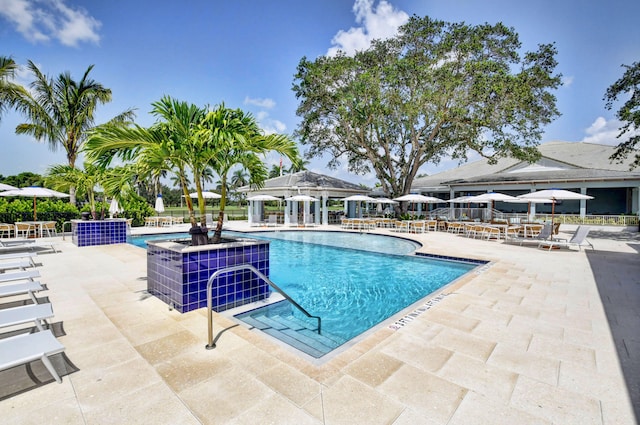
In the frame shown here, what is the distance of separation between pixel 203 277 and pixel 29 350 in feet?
7.63

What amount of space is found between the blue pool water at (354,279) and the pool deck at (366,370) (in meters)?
1.27

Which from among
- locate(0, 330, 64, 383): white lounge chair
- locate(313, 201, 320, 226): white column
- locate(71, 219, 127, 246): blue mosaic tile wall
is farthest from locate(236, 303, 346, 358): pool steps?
locate(313, 201, 320, 226): white column

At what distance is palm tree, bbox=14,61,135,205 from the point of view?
51.9 ft

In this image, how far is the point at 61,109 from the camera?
16234mm

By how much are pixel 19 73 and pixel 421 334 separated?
64.4 ft

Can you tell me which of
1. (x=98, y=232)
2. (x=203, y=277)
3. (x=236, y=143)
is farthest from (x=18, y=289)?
(x=98, y=232)

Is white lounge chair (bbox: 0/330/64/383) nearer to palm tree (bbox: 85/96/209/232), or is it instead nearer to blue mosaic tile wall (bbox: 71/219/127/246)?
palm tree (bbox: 85/96/209/232)

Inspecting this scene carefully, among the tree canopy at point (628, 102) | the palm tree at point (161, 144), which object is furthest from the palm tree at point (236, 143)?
the tree canopy at point (628, 102)

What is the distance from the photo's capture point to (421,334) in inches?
149

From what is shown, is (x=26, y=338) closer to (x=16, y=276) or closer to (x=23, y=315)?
(x=23, y=315)

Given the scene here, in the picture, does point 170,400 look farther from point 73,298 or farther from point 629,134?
point 629,134

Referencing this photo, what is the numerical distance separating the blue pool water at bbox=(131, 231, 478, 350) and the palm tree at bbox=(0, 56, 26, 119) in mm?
13793

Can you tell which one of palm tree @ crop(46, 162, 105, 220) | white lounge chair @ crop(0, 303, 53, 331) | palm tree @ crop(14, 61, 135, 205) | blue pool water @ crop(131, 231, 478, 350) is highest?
palm tree @ crop(14, 61, 135, 205)

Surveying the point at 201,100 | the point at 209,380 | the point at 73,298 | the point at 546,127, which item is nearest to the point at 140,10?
the point at 201,100
